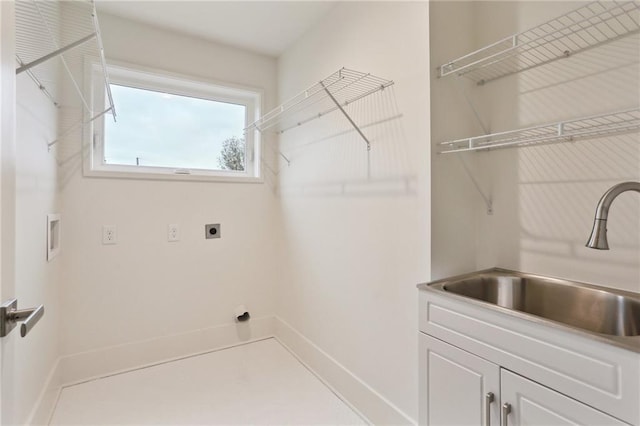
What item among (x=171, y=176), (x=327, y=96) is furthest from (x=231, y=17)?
(x=171, y=176)

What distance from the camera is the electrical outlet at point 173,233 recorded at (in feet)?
7.88

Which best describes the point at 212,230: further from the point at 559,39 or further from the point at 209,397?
the point at 559,39

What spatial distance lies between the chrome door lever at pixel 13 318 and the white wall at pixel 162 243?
65.9 inches

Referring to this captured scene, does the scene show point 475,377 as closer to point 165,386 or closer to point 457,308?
point 457,308

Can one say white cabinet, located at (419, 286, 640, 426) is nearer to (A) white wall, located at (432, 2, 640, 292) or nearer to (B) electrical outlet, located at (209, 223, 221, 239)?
(A) white wall, located at (432, 2, 640, 292)

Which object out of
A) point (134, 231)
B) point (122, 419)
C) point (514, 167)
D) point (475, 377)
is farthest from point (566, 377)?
point (134, 231)

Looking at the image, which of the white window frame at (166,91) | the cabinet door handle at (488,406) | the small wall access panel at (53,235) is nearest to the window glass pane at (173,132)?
the white window frame at (166,91)

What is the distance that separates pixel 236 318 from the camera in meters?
2.65

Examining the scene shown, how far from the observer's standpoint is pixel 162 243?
7.82 ft

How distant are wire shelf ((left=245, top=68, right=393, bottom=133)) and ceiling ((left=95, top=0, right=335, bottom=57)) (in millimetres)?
524

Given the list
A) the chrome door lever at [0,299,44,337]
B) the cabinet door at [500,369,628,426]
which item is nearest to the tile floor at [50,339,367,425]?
the cabinet door at [500,369,628,426]

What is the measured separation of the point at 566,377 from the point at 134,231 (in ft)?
8.14

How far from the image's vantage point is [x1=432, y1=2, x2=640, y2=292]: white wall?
117 cm

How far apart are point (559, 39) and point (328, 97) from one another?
1230 millimetres
